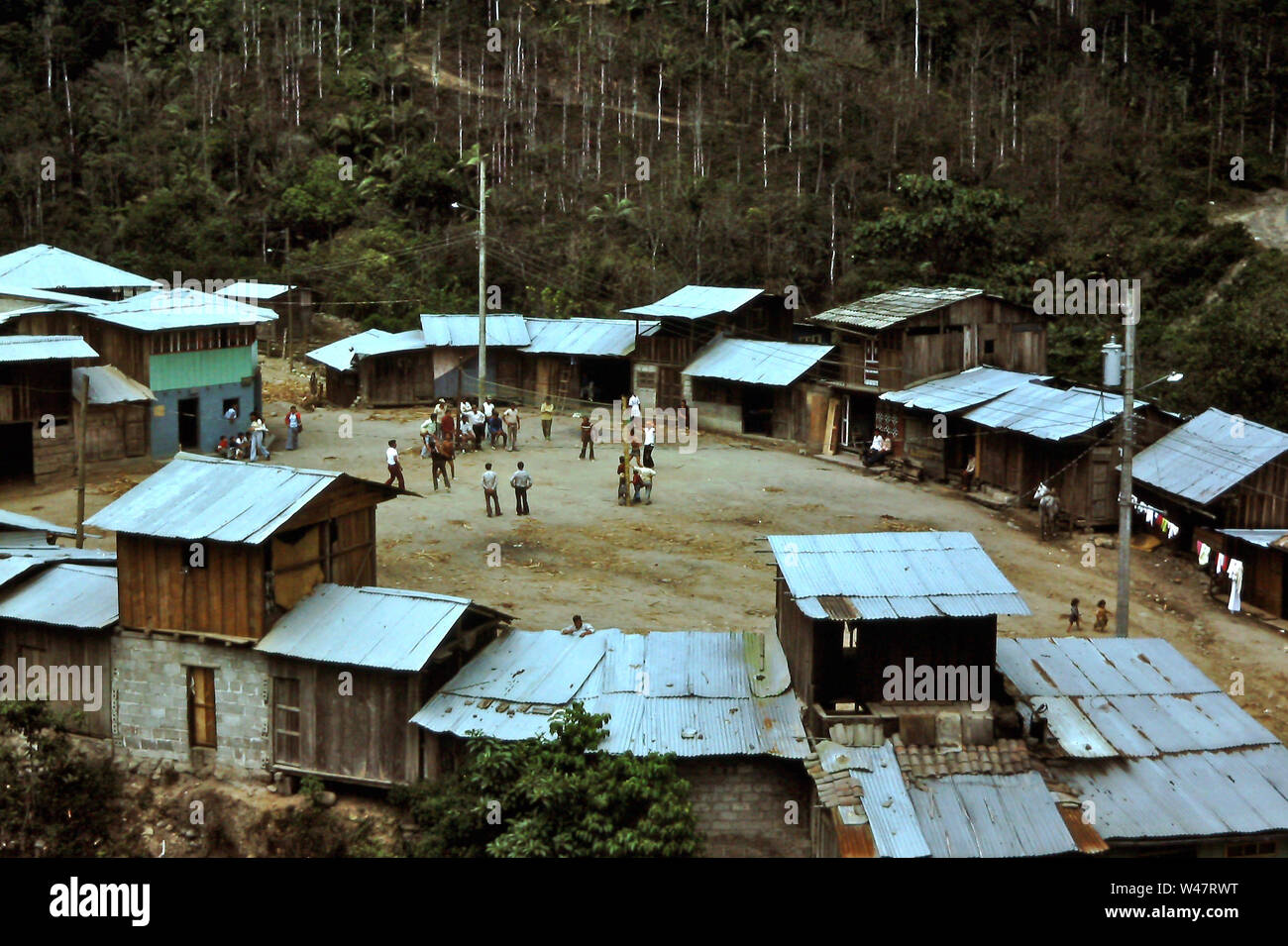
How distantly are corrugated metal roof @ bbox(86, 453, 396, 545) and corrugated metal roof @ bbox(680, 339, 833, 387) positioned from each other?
19726mm

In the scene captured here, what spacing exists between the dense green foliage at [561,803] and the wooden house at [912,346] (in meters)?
21.6

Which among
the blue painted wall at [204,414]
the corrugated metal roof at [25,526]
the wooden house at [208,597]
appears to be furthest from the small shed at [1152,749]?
the blue painted wall at [204,414]

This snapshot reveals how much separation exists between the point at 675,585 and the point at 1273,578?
1113 cm

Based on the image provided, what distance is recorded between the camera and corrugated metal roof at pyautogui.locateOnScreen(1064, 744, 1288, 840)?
15367 mm

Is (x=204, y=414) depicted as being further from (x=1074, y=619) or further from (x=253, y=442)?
(x=1074, y=619)

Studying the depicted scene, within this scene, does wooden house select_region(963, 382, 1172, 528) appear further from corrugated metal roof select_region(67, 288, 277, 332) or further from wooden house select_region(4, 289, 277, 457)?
wooden house select_region(4, 289, 277, 457)

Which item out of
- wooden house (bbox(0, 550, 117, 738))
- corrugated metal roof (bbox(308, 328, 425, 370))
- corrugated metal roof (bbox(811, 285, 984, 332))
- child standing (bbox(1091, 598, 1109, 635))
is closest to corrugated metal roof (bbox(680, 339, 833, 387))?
corrugated metal roof (bbox(811, 285, 984, 332))

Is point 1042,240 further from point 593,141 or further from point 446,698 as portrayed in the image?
point 446,698

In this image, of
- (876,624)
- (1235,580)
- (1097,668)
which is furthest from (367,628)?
(1235,580)

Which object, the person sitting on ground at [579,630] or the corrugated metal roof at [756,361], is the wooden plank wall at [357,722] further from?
the corrugated metal roof at [756,361]

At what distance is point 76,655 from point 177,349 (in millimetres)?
17521

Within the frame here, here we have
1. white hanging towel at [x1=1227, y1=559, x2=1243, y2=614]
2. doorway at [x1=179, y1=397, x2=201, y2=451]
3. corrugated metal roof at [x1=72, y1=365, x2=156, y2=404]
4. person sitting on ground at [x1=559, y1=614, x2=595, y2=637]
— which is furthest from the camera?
doorway at [x1=179, y1=397, x2=201, y2=451]

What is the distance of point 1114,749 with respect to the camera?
16375mm
